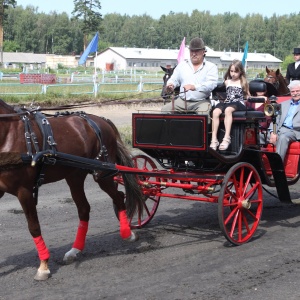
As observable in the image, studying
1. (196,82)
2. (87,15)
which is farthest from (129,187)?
(87,15)

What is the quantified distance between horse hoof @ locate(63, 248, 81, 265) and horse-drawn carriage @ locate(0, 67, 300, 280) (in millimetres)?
11

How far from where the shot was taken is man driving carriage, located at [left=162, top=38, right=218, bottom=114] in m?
6.97

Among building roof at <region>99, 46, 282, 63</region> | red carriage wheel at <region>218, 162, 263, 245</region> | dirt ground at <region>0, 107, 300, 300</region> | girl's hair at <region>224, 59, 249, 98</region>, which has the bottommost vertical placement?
dirt ground at <region>0, 107, 300, 300</region>

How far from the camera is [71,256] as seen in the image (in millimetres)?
6008

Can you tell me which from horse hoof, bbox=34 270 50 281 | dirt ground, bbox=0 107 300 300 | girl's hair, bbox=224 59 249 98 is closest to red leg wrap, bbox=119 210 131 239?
dirt ground, bbox=0 107 300 300

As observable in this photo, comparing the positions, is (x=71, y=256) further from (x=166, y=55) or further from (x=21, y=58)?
(x=21, y=58)

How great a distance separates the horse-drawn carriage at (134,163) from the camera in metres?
5.61

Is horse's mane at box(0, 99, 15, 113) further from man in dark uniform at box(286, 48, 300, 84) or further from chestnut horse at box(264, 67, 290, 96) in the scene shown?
man in dark uniform at box(286, 48, 300, 84)

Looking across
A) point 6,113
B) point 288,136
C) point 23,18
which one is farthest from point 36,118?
point 23,18

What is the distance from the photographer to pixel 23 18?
128m

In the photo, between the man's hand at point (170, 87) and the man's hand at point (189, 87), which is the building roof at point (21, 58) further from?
the man's hand at point (189, 87)

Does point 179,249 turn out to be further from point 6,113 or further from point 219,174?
point 6,113

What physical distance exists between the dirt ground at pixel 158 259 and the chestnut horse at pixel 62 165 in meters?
0.26

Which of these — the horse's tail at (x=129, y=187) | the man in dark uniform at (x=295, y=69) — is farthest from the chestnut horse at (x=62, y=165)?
the man in dark uniform at (x=295, y=69)
